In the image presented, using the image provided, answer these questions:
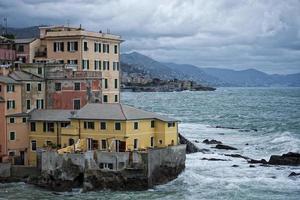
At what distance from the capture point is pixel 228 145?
3492 inches

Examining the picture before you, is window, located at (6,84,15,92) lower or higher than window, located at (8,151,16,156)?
higher

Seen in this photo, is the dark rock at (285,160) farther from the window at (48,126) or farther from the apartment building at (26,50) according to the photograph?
the apartment building at (26,50)

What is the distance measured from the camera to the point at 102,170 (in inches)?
2002

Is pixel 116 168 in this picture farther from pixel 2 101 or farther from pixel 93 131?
pixel 2 101

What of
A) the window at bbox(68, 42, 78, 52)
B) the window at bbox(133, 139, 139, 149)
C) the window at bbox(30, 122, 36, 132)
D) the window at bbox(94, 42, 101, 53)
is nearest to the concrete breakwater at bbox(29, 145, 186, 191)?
the window at bbox(133, 139, 139, 149)

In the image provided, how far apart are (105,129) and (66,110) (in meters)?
6.92

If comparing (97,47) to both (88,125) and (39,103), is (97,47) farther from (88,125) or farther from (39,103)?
(88,125)

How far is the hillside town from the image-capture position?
53.4m

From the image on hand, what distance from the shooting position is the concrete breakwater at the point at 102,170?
5059cm

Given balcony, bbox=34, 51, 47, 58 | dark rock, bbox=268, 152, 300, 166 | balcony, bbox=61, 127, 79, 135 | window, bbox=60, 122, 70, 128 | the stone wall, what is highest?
balcony, bbox=34, 51, 47, 58

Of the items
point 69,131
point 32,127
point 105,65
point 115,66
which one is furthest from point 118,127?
point 115,66

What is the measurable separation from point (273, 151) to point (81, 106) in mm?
31618

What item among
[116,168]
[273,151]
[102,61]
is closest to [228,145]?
[273,151]

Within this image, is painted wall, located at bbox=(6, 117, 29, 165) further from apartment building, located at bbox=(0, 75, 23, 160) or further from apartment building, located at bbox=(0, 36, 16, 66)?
apartment building, located at bbox=(0, 36, 16, 66)
